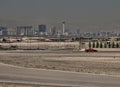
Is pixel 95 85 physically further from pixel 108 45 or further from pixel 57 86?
pixel 108 45

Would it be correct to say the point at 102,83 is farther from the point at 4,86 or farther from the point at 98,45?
the point at 98,45

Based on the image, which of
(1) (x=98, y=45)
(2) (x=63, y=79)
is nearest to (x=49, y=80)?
(2) (x=63, y=79)

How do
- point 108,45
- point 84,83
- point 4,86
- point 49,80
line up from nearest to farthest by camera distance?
point 4,86 < point 84,83 < point 49,80 < point 108,45

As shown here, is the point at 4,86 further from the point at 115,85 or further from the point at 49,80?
the point at 115,85

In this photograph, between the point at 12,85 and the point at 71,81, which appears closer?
the point at 12,85

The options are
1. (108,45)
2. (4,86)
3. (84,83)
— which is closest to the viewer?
(4,86)

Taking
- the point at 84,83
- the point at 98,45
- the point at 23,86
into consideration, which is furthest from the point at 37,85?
the point at 98,45

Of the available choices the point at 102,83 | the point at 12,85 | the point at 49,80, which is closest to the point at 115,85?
the point at 102,83

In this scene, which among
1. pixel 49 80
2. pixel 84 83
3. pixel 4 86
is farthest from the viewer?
pixel 49 80

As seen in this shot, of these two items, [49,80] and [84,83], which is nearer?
[84,83]
